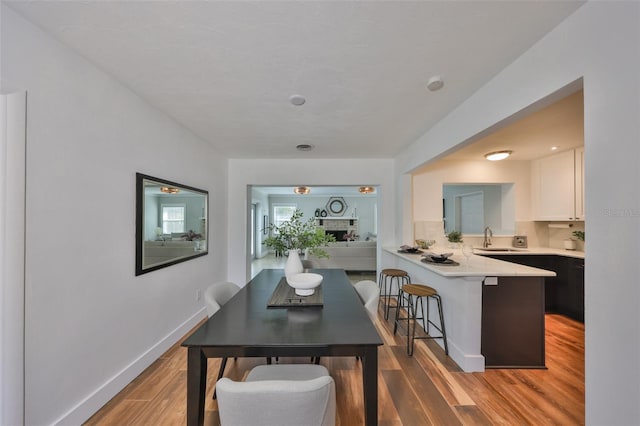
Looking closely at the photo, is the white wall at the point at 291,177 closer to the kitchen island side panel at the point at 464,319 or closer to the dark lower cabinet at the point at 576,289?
the kitchen island side panel at the point at 464,319

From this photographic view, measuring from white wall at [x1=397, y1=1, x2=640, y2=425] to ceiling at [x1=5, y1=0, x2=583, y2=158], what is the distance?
0.72 ft

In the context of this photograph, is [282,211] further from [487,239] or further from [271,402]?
[271,402]

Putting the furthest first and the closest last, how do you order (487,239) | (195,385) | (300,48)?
→ (487,239) < (300,48) < (195,385)

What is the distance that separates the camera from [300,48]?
1465 millimetres

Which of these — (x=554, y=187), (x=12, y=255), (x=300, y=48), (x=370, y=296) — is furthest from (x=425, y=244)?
(x=12, y=255)

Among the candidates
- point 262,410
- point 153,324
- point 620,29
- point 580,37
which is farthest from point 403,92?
point 153,324

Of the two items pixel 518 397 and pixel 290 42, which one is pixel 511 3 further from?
pixel 518 397

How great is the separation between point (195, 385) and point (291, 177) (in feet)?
10.9

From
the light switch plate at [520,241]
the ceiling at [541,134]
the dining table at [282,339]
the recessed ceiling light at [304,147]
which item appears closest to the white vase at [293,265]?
the dining table at [282,339]

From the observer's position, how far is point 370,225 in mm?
10234

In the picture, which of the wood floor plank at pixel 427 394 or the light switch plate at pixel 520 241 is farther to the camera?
the light switch plate at pixel 520 241

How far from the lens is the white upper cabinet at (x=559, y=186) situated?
10.7 ft

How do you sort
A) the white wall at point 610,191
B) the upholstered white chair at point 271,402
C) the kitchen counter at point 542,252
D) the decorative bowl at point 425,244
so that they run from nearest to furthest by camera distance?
the upholstered white chair at point 271,402
the white wall at point 610,191
the kitchen counter at point 542,252
the decorative bowl at point 425,244

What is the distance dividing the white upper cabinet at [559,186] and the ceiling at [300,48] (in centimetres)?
Result: 244
